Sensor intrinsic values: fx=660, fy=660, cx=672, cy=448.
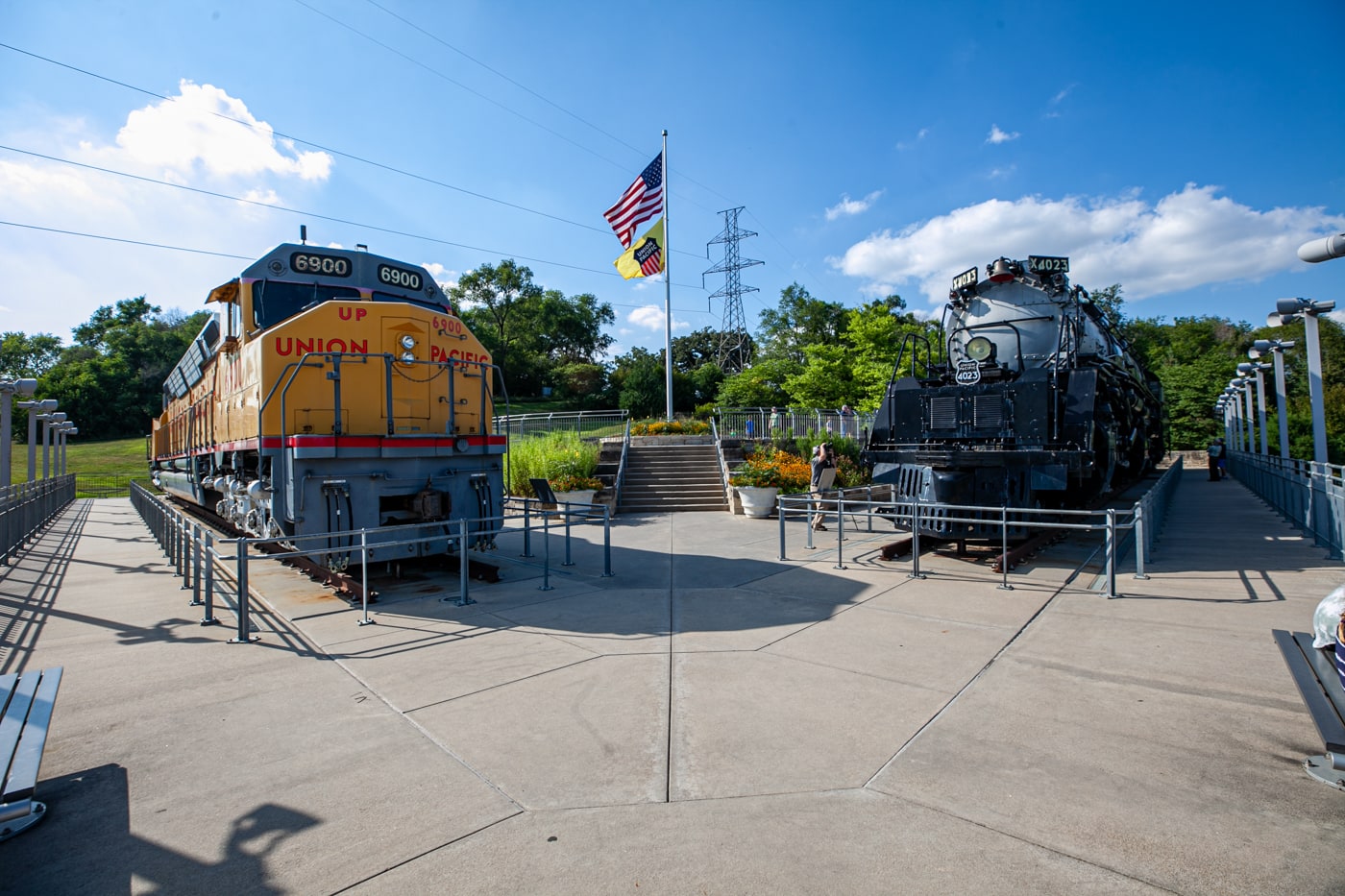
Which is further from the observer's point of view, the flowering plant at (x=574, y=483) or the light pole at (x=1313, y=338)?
the flowering plant at (x=574, y=483)

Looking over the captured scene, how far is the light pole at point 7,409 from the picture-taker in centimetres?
1209

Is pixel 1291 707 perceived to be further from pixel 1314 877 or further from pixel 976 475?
pixel 976 475

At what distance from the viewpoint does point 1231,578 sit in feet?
25.3

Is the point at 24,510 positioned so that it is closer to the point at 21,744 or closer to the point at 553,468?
the point at 553,468

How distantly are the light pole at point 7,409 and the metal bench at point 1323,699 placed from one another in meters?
17.4

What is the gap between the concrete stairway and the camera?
55.1ft

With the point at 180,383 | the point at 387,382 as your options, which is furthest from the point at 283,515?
the point at 180,383

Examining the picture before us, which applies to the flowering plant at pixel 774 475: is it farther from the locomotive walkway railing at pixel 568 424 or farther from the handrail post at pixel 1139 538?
the handrail post at pixel 1139 538

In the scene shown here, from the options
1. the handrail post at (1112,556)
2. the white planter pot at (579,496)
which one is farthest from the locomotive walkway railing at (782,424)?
the handrail post at (1112,556)

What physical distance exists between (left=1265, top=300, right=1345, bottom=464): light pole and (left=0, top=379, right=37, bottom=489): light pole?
22.1 meters

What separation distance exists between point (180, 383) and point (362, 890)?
49.9 feet

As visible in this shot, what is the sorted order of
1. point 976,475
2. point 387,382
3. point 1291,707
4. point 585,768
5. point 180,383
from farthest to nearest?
1. point 180,383
2. point 976,475
3. point 387,382
4. point 1291,707
5. point 585,768

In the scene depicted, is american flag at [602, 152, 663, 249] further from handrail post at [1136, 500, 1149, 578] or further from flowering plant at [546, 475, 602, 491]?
handrail post at [1136, 500, 1149, 578]

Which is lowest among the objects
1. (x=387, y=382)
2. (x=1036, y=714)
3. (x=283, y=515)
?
(x=1036, y=714)
